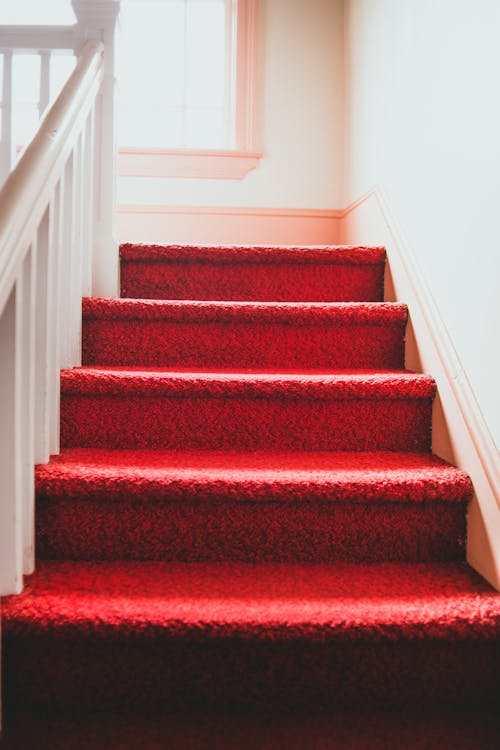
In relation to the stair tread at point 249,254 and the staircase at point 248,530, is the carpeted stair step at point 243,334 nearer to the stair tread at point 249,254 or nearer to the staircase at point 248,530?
the staircase at point 248,530

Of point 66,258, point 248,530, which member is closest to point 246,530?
point 248,530

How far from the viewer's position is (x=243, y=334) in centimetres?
163

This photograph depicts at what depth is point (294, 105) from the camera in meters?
2.79

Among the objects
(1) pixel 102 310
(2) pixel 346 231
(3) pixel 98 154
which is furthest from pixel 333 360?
(2) pixel 346 231

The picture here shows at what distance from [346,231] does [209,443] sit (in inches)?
61.3

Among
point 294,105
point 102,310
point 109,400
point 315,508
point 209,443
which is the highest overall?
point 294,105

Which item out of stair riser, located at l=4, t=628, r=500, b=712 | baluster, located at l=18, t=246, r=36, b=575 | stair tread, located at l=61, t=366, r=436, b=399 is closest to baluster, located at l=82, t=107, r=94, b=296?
stair tread, located at l=61, t=366, r=436, b=399

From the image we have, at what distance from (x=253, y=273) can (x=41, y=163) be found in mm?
874

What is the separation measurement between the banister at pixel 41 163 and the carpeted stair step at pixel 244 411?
471mm

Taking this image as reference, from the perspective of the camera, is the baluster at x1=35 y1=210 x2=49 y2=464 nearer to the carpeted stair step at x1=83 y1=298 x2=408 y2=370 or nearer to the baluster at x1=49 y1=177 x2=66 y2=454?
the baluster at x1=49 y1=177 x2=66 y2=454

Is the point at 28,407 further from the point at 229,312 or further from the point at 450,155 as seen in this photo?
the point at 450,155

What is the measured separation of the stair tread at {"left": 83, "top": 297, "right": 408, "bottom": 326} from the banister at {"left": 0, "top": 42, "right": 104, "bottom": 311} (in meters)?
0.44

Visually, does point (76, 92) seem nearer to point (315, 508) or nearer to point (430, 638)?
point (315, 508)

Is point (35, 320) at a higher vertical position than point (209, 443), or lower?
higher
